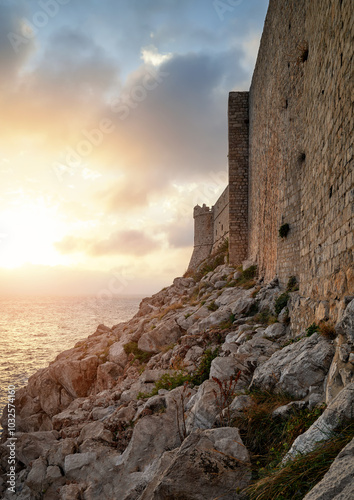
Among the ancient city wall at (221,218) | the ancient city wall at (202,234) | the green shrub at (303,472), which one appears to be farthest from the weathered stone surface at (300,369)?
the ancient city wall at (202,234)

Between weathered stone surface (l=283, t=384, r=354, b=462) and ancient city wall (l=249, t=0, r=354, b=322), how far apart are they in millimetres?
1586

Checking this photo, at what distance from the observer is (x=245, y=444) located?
379 cm

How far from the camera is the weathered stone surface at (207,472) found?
2994 mm

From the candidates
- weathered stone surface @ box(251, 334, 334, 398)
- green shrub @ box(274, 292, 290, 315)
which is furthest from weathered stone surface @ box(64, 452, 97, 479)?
green shrub @ box(274, 292, 290, 315)

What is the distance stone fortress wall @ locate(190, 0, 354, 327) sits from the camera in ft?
14.1

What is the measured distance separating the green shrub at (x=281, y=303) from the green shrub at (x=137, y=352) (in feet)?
18.7

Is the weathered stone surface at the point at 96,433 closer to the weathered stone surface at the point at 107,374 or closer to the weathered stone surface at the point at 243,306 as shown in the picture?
the weathered stone surface at the point at 107,374

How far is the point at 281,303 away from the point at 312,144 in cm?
408

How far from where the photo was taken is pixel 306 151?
23.5ft

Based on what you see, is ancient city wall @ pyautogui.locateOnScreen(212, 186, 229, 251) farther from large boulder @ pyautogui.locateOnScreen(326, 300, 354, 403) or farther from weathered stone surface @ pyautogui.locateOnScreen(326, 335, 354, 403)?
weathered stone surface @ pyautogui.locateOnScreen(326, 335, 354, 403)

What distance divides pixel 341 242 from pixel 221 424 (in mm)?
2967

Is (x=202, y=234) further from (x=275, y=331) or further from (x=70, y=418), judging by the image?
(x=275, y=331)

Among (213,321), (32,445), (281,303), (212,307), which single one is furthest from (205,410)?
(212,307)

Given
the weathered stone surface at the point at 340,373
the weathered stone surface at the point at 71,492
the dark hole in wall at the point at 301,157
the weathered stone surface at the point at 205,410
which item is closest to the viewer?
the weathered stone surface at the point at 340,373
